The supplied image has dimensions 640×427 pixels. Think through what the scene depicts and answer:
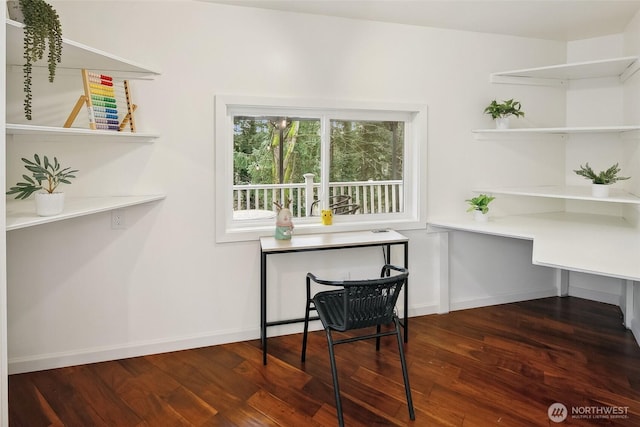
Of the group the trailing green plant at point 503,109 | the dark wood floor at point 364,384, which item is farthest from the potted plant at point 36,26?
the trailing green plant at point 503,109

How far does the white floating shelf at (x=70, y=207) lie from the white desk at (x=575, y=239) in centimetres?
222

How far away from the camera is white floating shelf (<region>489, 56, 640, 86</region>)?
303 cm

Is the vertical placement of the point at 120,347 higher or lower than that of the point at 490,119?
lower

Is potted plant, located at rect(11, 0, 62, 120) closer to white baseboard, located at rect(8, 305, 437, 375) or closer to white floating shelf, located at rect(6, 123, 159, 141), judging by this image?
white floating shelf, located at rect(6, 123, 159, 141)

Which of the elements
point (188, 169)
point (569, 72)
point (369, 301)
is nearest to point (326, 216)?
point (188, 169)

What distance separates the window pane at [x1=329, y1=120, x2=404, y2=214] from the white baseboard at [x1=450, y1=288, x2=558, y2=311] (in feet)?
3.16

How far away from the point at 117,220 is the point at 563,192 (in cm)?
322

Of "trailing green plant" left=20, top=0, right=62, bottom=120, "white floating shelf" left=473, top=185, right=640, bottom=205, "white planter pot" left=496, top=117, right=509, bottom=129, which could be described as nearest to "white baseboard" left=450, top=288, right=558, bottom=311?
"white floating shelf" left=473, top=185, right=640, bottom=205

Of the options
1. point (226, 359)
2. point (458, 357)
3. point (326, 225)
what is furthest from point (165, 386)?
point (458, 357)

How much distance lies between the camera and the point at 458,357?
8.72 feet

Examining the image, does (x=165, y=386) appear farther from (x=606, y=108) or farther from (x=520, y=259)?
(x=606, y=108)

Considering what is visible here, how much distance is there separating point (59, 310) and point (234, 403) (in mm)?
1282

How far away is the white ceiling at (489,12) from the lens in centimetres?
281

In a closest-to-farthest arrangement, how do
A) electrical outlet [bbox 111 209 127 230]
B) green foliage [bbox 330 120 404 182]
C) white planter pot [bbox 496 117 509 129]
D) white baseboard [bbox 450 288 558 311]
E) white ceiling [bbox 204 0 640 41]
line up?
electrical outlet [bbox 111 209 127 230], white ceiling [bbox 204 0 640 41], green foliage [bbox 330 120 404 182], white planter pot [bbox 496 117 509 129], white baseboard [bbox 450 288 558 311]
